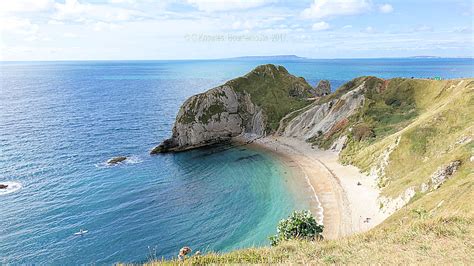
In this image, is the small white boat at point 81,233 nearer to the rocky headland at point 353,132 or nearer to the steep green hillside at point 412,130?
the rocky headland at point 353,132

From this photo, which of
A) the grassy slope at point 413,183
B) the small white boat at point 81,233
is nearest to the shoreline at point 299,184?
A: the grassy slope at point 413,183

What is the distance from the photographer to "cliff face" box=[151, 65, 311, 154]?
4122 inches

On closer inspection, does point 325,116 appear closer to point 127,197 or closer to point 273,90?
point 273,90

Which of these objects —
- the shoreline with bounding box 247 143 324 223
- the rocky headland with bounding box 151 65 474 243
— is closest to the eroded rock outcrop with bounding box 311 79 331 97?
the rocky headland with bounding box 151 65 474 243

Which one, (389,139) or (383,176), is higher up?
(389,139)

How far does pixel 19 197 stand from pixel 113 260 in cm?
2987

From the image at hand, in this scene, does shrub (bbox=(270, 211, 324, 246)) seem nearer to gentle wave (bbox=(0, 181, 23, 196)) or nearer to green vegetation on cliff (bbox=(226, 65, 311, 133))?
gentle wave (bbox=(0, 181, 23, 196))

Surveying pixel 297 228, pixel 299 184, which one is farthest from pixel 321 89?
pixel 297 228

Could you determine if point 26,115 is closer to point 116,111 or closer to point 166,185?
point 116,111

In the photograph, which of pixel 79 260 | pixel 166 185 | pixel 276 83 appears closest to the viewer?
pixel 79 260

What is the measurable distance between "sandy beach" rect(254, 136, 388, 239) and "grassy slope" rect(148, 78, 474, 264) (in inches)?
139

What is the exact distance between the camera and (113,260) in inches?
1927

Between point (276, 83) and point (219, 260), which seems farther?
point (276, 83)

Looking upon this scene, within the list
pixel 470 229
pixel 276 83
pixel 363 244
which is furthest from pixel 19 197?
pixel 276 83
